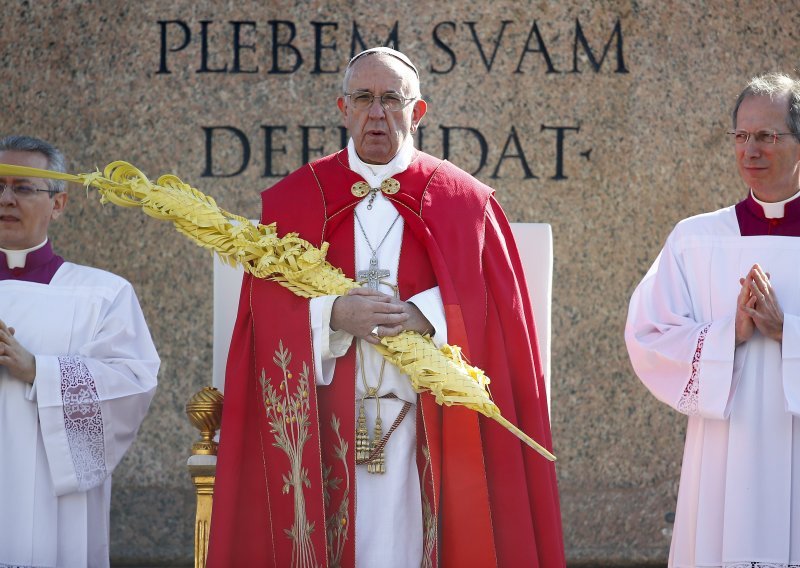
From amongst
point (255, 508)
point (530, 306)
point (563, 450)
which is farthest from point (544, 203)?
point (255, 508)

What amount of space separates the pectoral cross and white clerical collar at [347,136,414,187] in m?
0.28

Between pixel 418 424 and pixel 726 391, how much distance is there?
95 centimetres

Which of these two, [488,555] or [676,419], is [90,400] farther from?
[676,419]

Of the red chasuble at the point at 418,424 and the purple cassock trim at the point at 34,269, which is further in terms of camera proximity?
the purple cassock trim at the point at 34,269

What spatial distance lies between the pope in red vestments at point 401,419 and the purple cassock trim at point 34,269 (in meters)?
0.84

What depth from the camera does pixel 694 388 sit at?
4789mm

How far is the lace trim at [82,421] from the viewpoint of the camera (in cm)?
490

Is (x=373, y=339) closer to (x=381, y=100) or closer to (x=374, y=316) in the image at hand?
(x=374, y=316)

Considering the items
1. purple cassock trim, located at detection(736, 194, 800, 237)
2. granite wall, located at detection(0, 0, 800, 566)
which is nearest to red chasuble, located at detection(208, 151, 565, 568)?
purple cassock trim, located at detection(736, 194, 800, 237)

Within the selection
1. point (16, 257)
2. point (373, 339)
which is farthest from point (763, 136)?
point (16, 257)

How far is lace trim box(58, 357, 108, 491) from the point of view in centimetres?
490

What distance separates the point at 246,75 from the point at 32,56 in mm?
961

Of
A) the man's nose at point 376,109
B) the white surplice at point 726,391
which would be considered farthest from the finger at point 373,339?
the white surplice at point 726,391

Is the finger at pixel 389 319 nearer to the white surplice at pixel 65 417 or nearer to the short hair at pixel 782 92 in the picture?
the white surplice at pixel 65 417
